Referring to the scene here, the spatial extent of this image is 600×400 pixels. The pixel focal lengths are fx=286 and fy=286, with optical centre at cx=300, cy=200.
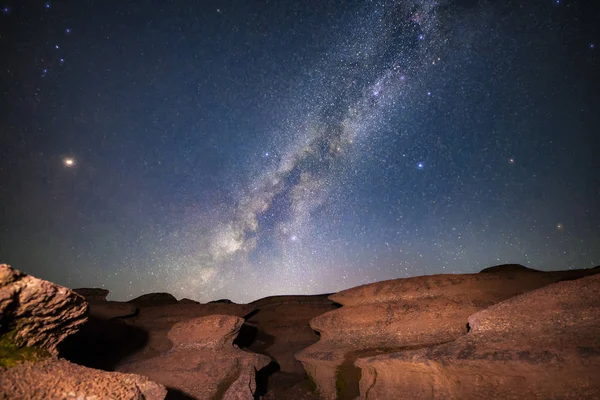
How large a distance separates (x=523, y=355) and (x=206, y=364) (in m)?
6.21

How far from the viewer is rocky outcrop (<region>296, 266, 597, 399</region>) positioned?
7074 millimetres

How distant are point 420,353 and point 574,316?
2492 millimetres

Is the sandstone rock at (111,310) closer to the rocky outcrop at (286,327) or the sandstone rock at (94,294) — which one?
the sandstone rock at (94,294)

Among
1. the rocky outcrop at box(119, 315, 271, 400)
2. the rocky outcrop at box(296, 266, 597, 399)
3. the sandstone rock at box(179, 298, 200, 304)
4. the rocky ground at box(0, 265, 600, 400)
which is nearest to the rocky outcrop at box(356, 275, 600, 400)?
the rocky ground at box(0, 265, 600, 400)

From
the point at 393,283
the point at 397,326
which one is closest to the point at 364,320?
the point at 397,326

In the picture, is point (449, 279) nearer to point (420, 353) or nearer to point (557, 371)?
point (420, 353)

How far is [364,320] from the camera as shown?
8188 millimetres

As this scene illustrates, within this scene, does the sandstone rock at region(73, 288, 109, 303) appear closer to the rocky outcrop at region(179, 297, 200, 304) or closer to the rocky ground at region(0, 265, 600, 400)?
the rocky ground at region(0, 265, 600, 400)

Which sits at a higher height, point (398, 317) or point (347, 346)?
point (398, 317)

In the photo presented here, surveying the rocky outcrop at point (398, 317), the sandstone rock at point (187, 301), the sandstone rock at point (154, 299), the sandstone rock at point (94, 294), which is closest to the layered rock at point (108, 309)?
the sandstone rock at point (94, 294)

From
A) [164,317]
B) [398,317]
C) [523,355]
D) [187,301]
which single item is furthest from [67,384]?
[187,301]

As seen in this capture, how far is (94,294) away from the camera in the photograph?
13.6m

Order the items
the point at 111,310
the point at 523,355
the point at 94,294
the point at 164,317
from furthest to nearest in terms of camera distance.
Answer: the point at 94,294, the point at 164,317, the point at 111,310, the point at 523,355

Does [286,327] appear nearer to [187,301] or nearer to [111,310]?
[187,301]
